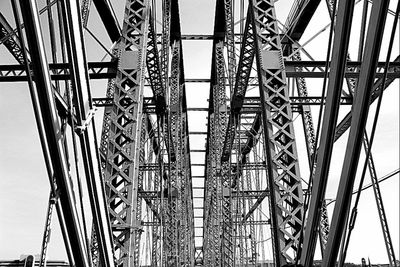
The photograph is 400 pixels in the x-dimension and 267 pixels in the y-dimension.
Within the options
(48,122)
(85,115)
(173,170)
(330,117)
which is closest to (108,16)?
(85,115)

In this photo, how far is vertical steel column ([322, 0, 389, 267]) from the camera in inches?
125

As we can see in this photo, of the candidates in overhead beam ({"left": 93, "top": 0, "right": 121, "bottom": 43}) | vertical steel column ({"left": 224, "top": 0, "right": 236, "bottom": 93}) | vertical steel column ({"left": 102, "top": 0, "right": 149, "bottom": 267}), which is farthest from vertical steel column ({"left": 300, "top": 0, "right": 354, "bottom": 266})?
vertical steel column ({"left": 224, "top": 0, "right": 236, "bottom": 93})

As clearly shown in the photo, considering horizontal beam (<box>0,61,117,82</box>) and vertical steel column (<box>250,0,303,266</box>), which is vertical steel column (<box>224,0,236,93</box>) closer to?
horizontal beam (<box>0,61,117,82</box>)

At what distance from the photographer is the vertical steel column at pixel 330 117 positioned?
12.1 feet

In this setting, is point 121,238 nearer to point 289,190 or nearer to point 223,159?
point 289,190

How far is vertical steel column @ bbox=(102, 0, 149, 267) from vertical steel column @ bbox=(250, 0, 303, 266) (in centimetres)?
226

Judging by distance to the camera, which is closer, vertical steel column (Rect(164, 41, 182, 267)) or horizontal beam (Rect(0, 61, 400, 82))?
horizontal beam (Rect(0, 61, 400, 82))

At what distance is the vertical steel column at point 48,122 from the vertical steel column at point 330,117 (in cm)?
223

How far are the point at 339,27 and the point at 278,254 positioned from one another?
164 inches

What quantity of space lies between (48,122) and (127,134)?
156 inches

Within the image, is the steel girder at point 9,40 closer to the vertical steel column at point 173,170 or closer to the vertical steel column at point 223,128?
the vertical steel column at point 173,170

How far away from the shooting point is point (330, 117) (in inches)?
153

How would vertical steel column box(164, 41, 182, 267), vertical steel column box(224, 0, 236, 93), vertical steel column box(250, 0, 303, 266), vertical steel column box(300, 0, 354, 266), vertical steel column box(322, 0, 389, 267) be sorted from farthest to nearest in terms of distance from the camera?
A: vertical steel column box(164, 41, 182, 267), vertical steel column box(224, 0, 236, 93), vertical steel column box(250, 0, 303, 266), vertical steel column box(300, 0, 354, 266), vertical steel column box(322, 0, 389, 267)

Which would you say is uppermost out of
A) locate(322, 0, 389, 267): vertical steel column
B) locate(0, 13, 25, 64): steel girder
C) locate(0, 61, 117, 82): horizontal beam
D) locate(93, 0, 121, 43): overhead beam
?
locate(93, 0, 121, 43): overhead beam
